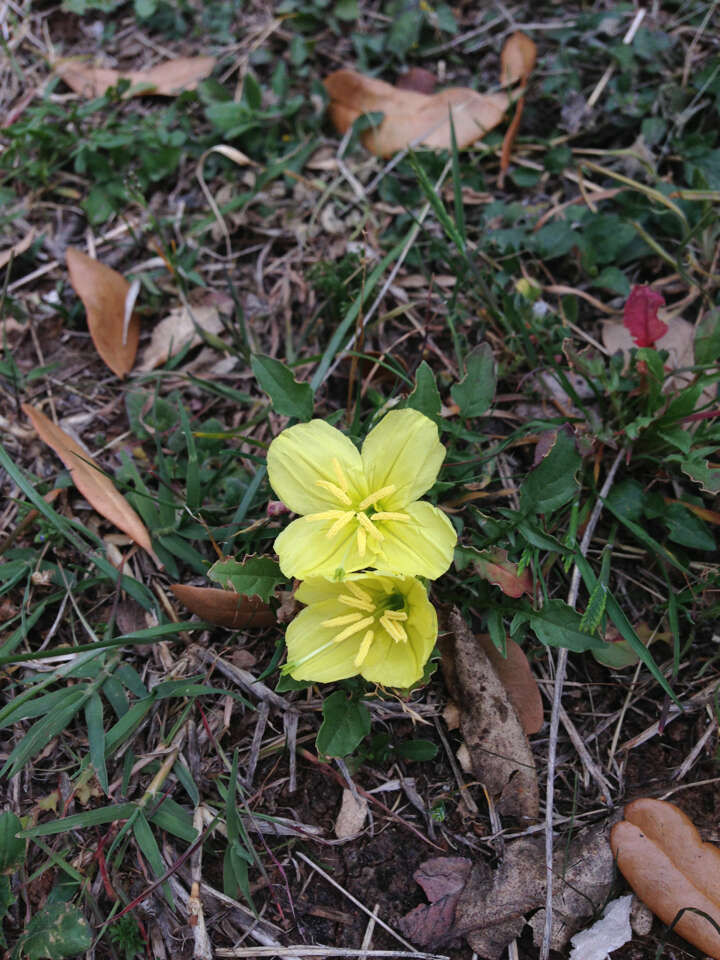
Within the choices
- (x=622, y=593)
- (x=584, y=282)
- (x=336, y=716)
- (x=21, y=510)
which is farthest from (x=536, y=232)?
(x=21, y=510)

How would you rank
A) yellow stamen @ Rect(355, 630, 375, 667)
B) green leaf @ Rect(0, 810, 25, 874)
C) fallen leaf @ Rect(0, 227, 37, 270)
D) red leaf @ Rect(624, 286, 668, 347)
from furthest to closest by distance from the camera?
fallen leaf @ Rect(0, 227, 37, 270)
red leaf @ Rect(624, 286, 668, 347)
green leaf @ Rect(0, 810, 25, 874)
yellow stamen @ Rect(355, 630, 375, 667)

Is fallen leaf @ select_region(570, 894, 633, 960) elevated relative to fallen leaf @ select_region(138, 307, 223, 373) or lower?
lower

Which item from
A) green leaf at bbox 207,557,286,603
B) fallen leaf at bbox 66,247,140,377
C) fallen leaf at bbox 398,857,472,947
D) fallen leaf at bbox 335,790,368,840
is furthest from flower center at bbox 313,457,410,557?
fallen leaf at bbox 66,247,140,377

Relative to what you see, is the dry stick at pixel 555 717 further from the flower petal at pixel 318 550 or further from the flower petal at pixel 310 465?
the flower petal at pixel 310 465

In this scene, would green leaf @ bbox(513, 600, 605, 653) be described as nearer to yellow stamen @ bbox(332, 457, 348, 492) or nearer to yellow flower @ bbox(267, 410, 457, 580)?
yellow flower @ bbox(267, 410, 457, 580)

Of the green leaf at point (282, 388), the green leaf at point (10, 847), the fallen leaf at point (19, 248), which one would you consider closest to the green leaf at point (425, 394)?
the green leaf at point (282, 388)

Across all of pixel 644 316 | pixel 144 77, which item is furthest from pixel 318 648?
pixel 144 77
